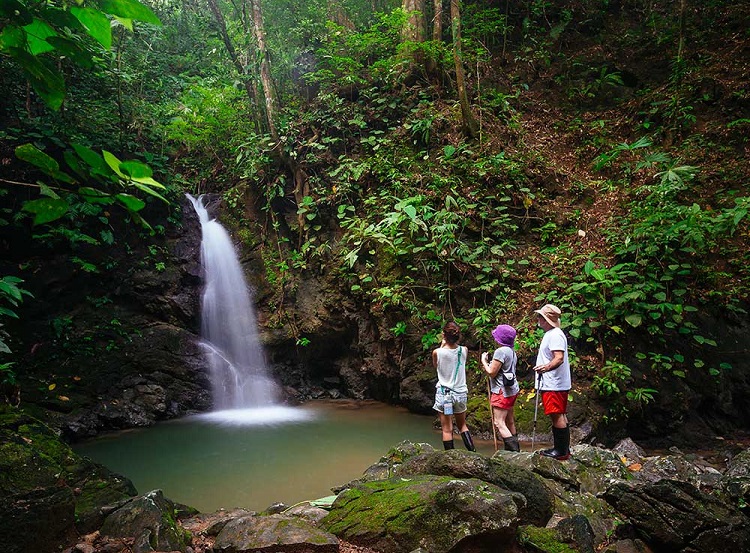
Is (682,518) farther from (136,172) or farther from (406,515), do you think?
(136,172)

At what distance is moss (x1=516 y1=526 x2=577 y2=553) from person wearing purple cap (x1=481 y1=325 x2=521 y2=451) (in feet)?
7.65

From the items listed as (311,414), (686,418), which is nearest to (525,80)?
(686,418)

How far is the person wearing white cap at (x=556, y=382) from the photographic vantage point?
15.6ft

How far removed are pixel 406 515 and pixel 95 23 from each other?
2.84m

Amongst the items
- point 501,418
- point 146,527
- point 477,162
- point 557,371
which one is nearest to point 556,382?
point 557,371

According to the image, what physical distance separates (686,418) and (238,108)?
13.4m

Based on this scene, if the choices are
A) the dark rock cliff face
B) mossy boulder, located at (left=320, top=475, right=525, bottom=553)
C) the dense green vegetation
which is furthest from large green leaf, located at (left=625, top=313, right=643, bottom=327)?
the dark rock cliff face

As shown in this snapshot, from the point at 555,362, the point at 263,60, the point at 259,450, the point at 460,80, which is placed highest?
the point at 263,60

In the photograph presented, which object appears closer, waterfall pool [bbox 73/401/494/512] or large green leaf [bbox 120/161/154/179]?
large green leaf [bbox 120/161/154/179]

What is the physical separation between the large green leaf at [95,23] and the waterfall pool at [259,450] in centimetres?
459

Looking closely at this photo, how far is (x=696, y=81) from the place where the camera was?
959 centimetres

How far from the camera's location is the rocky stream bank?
2.58 metres

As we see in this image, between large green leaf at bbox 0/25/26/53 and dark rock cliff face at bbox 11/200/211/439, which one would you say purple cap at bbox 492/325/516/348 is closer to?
large green leaf at bbox 0/25/26/53

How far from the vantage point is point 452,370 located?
510 centimetres
